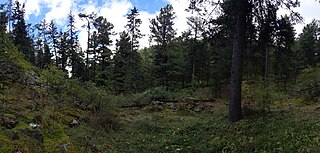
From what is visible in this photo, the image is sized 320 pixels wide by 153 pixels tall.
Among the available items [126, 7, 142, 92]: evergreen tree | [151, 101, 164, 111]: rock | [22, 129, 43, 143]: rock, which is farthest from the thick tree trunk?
[126, 7, 142, 92]: evergreen tree

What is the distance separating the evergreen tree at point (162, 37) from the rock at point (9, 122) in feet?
94.8

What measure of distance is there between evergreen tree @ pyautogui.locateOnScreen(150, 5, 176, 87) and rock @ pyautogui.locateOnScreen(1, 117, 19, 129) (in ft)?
94.8

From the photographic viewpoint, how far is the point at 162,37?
37312 millimetres

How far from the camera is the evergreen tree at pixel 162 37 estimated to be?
36.9 meters

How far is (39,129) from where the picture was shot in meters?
8.39

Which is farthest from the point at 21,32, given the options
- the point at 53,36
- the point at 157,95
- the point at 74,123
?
the point at 74,123

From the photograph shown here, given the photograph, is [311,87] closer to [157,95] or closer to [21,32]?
[157,95]

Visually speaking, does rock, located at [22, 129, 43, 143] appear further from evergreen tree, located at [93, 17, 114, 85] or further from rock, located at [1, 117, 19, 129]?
evergreen tree, located at [93, 17, 114, 85]

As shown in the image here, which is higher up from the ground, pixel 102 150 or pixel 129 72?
pixel 129 72

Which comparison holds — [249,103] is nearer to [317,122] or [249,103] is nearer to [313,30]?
[317,122]

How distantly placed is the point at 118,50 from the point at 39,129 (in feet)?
110

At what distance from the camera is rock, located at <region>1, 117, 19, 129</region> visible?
744 cm

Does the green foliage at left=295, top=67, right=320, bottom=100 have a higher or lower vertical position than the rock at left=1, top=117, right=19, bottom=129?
higher

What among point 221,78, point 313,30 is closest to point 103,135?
point 221,78
